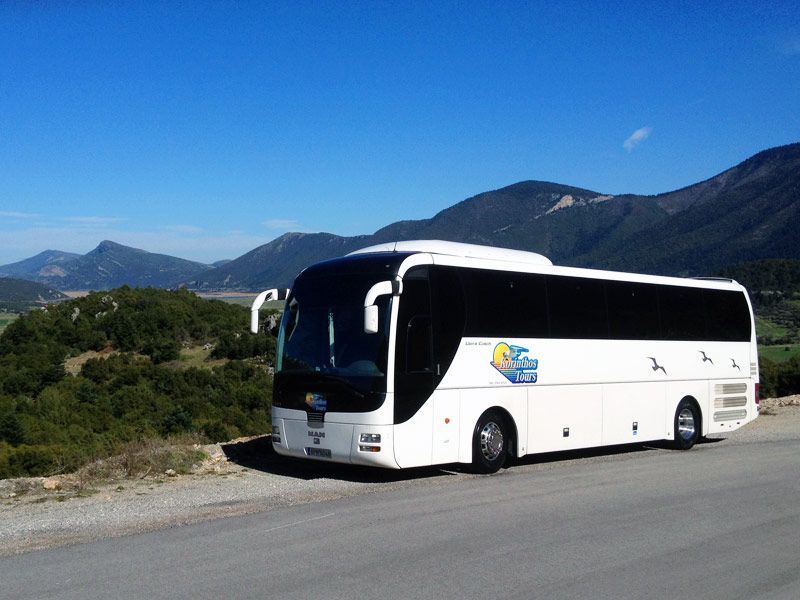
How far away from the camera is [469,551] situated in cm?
794

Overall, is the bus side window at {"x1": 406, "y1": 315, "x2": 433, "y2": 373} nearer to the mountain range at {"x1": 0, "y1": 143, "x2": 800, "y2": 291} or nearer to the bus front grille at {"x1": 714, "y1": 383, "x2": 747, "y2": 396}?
the bus front grille at {"x1": 714, "y1": 383, "x2": 747, "y2": 396}

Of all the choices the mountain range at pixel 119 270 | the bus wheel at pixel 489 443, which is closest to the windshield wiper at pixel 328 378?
the bus wheel at pixel 489 443

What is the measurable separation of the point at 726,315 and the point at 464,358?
7785 mm

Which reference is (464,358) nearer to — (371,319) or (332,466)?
(371,319)

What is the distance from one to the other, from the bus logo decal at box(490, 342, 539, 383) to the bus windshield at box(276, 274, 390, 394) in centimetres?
211

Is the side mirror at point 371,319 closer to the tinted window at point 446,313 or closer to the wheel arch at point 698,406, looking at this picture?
the tinted window at point 446,313

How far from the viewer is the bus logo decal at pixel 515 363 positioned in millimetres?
13023

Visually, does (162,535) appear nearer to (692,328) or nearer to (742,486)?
(742,486)

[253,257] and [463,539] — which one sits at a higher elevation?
[253,257]

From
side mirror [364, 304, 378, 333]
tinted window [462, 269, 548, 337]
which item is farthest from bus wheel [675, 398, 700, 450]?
side mirror [364, 304, 378, 333]

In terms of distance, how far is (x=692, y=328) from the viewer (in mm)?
16922

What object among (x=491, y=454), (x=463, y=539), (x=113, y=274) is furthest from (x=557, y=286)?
(x=113, y=274)

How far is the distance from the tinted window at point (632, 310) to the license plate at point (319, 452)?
573cm

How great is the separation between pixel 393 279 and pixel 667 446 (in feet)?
27.4
